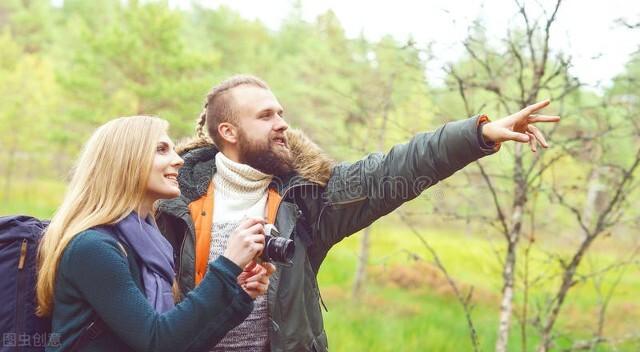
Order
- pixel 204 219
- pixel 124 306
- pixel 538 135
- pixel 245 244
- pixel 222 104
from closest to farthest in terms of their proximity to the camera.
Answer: pixel 124 306 < pixel 245 244 < pixel 538 135 < pixel 204 219 < pixel 222 104

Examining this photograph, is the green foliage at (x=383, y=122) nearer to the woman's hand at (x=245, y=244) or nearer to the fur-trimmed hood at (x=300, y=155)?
the fur-trimmed hood at (x=300, y=155)

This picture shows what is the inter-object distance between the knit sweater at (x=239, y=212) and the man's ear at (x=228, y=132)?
0.07m

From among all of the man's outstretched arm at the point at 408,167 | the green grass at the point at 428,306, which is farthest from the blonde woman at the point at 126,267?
the green grass at the point at 428,306

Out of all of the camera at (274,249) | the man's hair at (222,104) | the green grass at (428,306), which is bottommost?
the green grass at (428,306)

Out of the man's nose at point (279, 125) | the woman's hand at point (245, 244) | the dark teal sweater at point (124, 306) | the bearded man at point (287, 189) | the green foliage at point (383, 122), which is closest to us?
the dark teal sweater at point (124, 306)

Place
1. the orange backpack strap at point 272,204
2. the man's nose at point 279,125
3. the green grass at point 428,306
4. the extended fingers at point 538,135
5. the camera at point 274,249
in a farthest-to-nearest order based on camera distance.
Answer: the green grass at point 428,306
the man's nose at point 279,125
the orange backpack strap at point 272,204
the extended fingers at point 538,135
the camera at point 274,249

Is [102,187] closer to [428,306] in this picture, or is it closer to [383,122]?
[383,122]

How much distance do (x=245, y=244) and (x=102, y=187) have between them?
41cm

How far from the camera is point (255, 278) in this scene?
1.69 metres

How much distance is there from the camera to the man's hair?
2448 millimetres

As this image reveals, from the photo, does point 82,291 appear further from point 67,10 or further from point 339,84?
point 67,10

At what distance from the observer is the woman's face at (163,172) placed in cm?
172

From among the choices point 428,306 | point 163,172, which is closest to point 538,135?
point 163,172

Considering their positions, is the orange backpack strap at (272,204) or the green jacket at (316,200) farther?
the orange backpack strap at (272,204)
